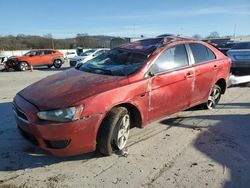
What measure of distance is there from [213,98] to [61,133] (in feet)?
13.6

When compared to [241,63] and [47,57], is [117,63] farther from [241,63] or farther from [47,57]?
[47,57]

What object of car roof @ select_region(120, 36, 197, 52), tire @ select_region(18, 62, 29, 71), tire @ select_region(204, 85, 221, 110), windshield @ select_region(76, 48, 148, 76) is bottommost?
tire @ select_region(18, 62, 29, 71)

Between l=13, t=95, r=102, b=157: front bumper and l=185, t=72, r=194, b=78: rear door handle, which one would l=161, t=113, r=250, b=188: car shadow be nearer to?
l=185, t=72, r=194, b=78: rear door handle

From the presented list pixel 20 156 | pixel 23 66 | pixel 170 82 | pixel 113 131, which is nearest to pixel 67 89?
pixel 113 131

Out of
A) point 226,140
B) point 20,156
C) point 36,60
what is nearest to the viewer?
point 20,156

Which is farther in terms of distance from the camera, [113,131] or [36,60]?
[36,60]

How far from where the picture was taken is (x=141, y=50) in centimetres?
524

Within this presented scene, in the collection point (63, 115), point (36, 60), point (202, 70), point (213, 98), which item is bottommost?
point (36, 60)

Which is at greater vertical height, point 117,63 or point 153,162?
point 117,63

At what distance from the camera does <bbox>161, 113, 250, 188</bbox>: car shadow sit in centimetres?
385

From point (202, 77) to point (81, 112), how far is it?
3005 mm

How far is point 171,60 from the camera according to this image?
17.2 feet

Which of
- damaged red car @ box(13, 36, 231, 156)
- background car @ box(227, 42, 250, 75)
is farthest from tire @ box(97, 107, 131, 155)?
background car @ box(227, 42, 250, 75)

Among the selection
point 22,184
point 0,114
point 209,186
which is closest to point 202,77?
point 209,186
